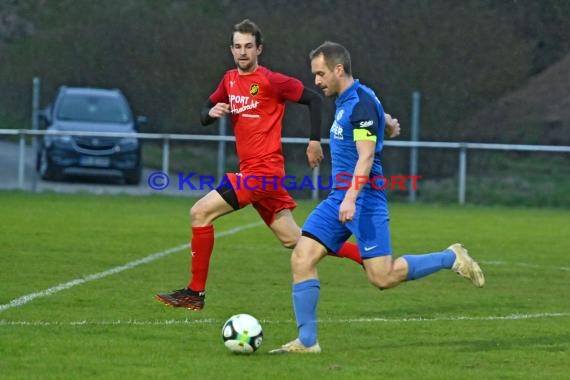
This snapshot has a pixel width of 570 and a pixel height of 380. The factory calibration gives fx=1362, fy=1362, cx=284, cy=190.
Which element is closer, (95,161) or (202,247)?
(202,247)

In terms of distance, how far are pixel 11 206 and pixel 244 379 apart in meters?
13.9

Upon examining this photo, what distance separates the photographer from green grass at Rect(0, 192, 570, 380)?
7.25 metres

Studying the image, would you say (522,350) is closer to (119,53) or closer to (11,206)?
(11,206)

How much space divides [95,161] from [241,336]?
17014mm

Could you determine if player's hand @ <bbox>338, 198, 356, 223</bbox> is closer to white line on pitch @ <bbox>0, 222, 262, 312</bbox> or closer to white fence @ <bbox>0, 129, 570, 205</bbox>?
white line on pitch @ <bbox>0, 222, 262, 312</bbox>

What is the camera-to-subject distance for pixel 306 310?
7.68m

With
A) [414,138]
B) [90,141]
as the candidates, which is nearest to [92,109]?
[90,141]

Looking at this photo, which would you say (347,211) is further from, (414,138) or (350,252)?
(414,138)

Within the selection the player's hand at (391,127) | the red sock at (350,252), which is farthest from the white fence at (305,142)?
the player's hand at (391,127)

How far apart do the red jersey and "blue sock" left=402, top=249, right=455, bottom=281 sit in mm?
2008

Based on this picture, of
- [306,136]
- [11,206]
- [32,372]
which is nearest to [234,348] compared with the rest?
[32,372]

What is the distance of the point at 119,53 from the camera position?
2850 centimetres

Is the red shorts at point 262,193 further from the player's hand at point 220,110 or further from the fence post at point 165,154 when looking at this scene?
the fence post at point 165,154

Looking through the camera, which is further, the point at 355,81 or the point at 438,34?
the point at 438,34
